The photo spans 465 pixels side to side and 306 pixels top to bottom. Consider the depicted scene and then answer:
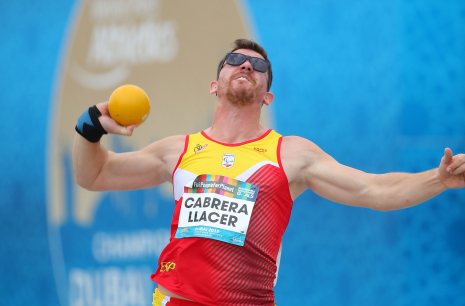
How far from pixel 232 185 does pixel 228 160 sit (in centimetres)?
15

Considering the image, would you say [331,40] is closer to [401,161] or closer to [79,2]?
[401,161]

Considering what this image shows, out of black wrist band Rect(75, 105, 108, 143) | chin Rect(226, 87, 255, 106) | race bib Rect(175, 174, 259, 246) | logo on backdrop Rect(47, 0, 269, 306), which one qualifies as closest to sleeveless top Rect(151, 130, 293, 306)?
race bib Rect(175, 174, 259, 246)

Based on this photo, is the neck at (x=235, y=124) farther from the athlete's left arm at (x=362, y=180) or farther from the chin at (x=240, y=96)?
the athlete's left arm at (x=362, y=180)

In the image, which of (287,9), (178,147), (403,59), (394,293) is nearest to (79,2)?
(287,9)

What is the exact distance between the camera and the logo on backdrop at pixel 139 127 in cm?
426

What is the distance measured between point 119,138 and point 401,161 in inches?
99.3

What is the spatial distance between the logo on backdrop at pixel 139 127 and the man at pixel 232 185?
65.5 inches

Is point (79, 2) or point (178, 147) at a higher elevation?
point (79, 2)

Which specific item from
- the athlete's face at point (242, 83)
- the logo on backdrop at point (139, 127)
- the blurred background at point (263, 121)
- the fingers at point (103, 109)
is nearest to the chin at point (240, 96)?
the athlete's face at point (242, 83)

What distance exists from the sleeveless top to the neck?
115 mm

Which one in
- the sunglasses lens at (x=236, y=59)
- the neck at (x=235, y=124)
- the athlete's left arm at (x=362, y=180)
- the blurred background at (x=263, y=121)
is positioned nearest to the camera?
the athlete's left arm at (x=362, y=180)

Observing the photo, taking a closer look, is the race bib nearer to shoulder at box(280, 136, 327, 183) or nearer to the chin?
shoulder at box(280, 136, 327, 183)

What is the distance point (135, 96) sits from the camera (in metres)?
2.29

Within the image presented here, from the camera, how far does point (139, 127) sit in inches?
175
